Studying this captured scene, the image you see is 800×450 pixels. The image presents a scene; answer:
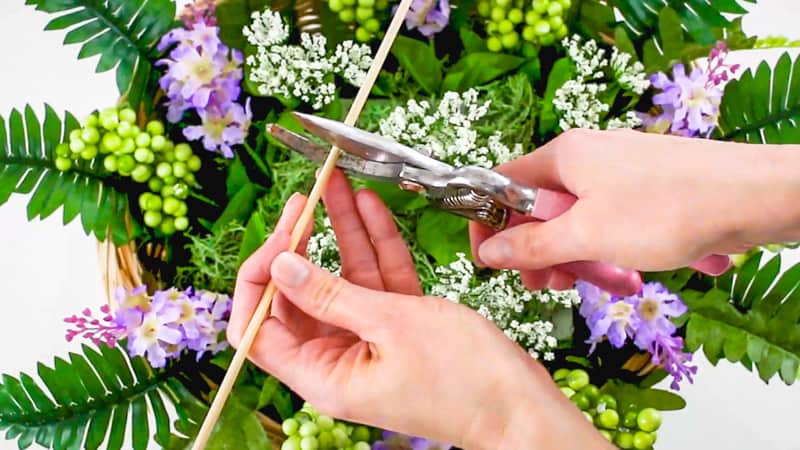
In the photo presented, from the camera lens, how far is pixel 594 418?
846mm

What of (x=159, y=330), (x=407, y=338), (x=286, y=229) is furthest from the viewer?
(x=159, y=330)

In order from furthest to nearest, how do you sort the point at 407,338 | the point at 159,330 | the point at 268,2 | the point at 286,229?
the point at 268,2, the point at 159,330, the point at 286,229, the point at 407,338

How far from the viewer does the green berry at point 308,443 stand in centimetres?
78

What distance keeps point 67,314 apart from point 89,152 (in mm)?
340

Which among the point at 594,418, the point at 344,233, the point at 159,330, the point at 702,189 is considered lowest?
the point at 594,418

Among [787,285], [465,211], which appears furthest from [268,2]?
[787,285]

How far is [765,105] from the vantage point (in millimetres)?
931

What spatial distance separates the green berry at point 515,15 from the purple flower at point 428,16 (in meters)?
0.07

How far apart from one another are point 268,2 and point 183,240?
11.3 inches

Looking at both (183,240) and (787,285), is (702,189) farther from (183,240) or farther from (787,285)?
(183,240)

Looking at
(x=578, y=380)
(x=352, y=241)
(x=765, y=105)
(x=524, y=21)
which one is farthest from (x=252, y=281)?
(x=765, y=105)

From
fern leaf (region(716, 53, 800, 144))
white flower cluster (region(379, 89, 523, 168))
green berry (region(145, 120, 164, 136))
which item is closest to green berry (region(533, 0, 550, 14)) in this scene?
white flower cluster (region(379, 89, 523, 168))

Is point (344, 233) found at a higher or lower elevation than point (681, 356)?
higher

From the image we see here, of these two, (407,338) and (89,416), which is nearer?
(407,338)
